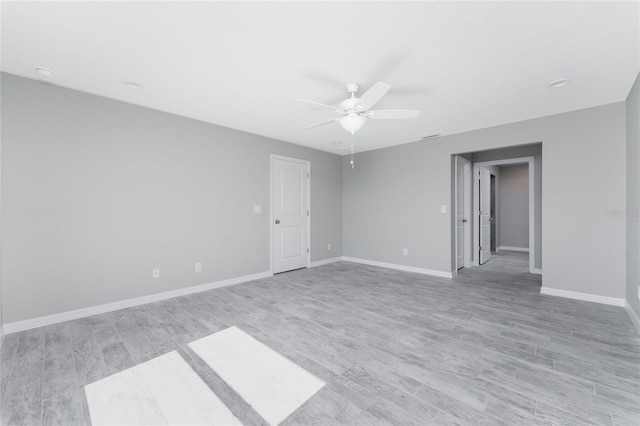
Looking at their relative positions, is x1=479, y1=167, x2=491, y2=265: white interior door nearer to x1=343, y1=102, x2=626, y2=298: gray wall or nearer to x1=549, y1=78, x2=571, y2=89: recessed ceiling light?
x1=343, y1=102, x2=626, y2=298: gray wall

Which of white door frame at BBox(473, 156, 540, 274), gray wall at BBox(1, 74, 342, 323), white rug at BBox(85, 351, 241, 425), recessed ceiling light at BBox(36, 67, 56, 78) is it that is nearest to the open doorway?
white door frame at BBox(473, 156, 540, 274)

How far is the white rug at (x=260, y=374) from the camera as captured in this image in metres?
1.63

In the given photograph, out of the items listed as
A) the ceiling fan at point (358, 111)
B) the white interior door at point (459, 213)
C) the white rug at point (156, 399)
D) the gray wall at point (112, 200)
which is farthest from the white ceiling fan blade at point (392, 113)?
the white interior door at point (459, 213)

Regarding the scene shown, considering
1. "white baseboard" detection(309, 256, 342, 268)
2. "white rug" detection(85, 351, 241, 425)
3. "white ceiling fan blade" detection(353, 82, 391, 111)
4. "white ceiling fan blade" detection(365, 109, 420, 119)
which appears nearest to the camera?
"white rug" detection(85, 351, 241, 425)

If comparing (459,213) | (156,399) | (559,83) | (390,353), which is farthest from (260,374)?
(459,213)

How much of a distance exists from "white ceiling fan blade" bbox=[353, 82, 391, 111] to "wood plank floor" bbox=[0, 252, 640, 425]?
2.20m

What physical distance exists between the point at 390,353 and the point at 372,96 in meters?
2.22

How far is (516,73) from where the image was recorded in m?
2.56

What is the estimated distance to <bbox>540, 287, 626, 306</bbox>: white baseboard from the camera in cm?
327

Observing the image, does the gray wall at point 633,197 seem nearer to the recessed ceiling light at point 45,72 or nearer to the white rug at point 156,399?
the white rug at point 156,399

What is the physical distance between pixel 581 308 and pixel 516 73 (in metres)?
2.87

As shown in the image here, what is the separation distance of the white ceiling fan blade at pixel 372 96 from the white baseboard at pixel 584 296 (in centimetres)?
368

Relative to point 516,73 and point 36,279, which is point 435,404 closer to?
point 516,73

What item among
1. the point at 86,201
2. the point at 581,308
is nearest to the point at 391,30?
the point at 86,201
